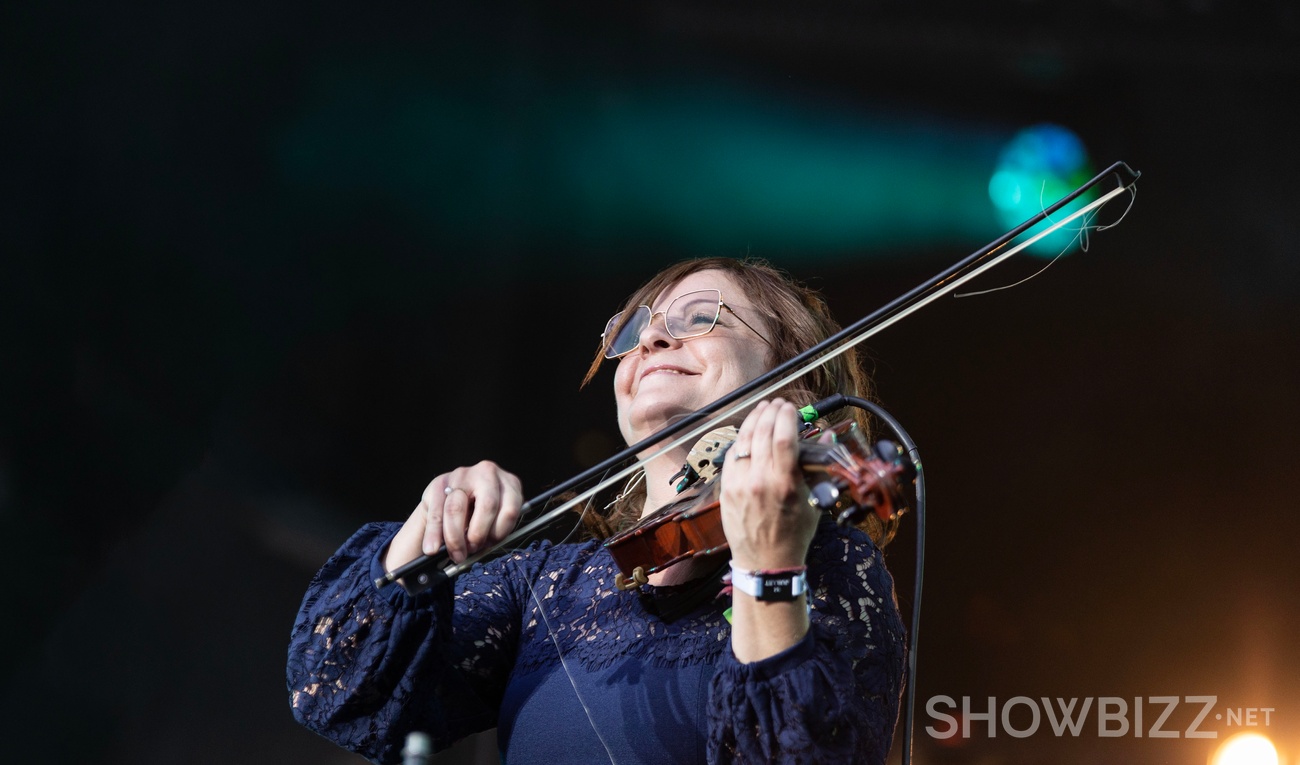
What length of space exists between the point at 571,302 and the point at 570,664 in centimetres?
154

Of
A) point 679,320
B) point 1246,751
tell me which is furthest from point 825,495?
point 1246,751

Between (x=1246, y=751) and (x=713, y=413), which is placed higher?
(x=713, y=413)

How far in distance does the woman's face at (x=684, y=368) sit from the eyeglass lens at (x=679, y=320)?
1cm

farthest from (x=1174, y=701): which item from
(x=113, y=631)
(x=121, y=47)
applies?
(x=121, y=47)

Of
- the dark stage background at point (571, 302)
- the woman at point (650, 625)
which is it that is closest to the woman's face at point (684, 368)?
the woman at point (650, 625)

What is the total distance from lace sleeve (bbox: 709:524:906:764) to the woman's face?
1.51ft

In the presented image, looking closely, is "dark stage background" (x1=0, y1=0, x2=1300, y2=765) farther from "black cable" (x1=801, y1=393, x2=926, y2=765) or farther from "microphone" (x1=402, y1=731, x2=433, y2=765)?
"microphone" (x1=402, y1=731, x2=433, y2=765)

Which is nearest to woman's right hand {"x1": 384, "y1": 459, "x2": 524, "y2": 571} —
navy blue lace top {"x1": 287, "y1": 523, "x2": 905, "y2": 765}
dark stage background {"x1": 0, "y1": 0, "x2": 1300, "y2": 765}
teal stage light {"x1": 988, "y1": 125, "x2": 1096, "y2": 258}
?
navy blue lace top {"x1": 287, "y1": 523, "x2": 905, "y2": 765}

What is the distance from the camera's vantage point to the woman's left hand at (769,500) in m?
1.03

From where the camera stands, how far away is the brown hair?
5.86 feet

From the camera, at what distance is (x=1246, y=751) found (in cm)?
231

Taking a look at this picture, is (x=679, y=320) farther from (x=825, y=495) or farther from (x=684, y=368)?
(x=825, y=495)

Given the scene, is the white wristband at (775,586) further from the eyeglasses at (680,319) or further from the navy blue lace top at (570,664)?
the eyeglasses at (680,319)

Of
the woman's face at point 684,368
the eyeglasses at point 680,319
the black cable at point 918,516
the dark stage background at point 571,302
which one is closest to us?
the black cable at point 918,516
